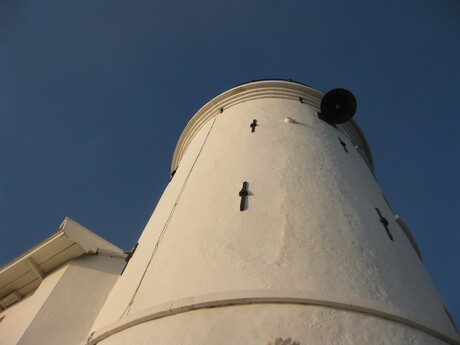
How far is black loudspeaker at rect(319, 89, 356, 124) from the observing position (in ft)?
37.7

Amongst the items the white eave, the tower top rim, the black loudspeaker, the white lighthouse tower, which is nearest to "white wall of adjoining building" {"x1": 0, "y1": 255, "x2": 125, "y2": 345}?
the white eave

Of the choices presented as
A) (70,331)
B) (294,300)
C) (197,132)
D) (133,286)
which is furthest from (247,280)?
(197,132)

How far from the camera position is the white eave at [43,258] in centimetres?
962

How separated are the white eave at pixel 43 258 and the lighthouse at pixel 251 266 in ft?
0.10

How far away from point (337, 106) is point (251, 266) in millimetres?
7716

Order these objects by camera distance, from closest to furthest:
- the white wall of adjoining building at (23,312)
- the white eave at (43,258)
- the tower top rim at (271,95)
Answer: the white wall of adjoining building at (23,312), the white eave at (43,258), the tower top rim at (271,95)

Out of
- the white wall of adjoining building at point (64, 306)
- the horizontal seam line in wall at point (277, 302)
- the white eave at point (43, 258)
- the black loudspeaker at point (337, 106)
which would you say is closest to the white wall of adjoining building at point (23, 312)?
the white wall of adjoining building at point (64, 306)

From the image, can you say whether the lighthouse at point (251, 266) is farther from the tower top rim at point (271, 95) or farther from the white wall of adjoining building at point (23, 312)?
the tower top rim at point (271, 95)

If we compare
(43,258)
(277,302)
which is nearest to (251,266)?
(277,302)

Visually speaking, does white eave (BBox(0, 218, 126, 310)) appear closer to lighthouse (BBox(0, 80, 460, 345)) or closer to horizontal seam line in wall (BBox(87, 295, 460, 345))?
lighthouse (BBox(0, 80, 460, 345))

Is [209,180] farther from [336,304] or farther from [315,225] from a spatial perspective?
[336,304]

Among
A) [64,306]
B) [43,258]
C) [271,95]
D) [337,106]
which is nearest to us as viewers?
[64,306]

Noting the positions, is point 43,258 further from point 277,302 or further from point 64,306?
point 277,302

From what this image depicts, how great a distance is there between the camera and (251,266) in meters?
5.25
